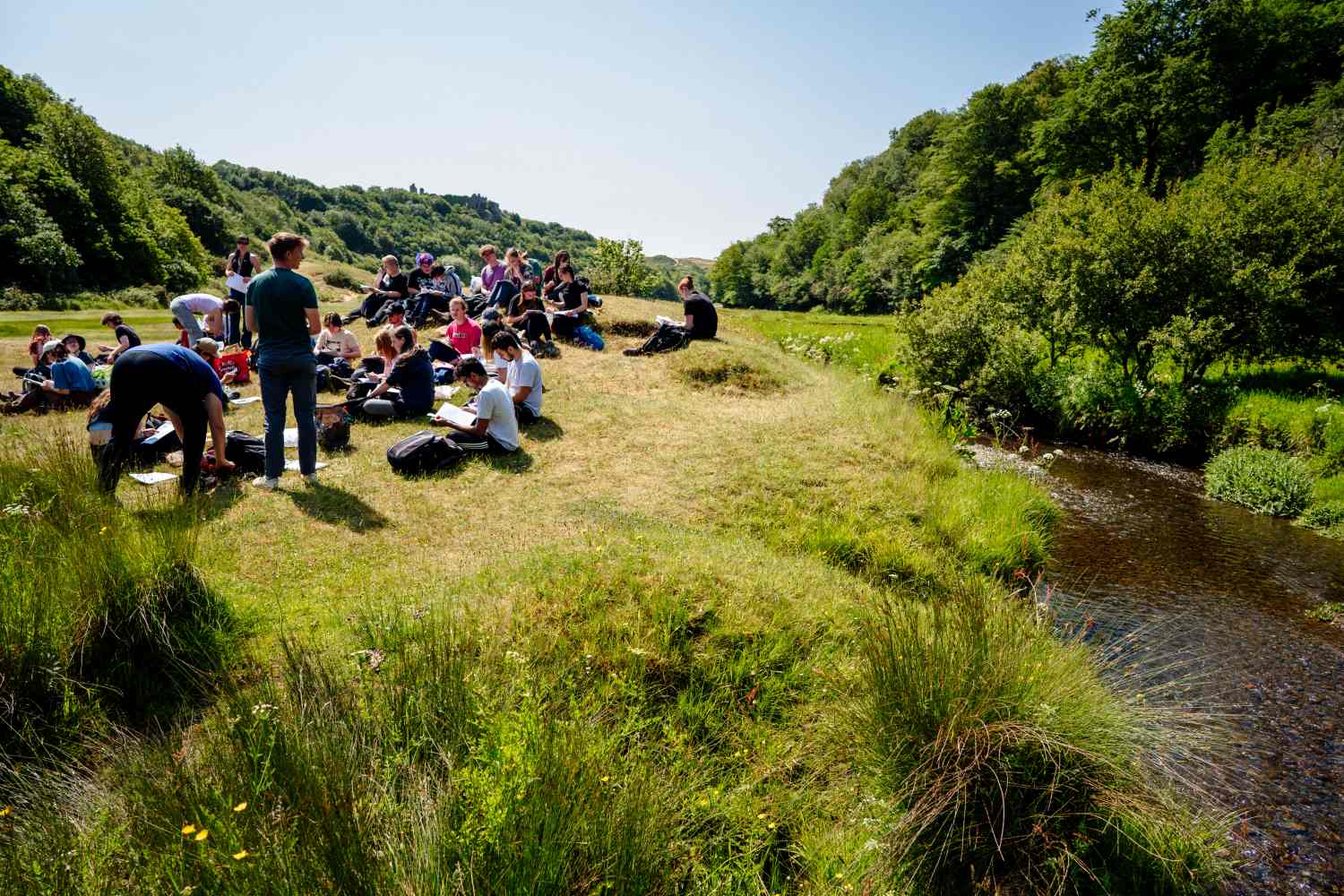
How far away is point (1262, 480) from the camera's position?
11.1m

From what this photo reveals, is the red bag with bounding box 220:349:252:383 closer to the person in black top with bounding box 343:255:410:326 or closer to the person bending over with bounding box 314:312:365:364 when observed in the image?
the person bending over with bounding box 314:312:365:364

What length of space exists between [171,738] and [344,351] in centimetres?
1092

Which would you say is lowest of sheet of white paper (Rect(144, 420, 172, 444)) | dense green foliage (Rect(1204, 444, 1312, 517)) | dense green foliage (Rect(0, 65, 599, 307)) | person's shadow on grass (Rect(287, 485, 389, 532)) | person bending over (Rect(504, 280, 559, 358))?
dense green foliage (Rect(1204, 444, 1312, 517))

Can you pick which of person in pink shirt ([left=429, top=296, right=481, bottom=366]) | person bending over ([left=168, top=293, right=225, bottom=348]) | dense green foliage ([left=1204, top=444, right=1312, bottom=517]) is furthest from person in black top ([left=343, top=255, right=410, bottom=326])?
dense green foliage ([left=1204, top=444, right=1312, bottom=517])

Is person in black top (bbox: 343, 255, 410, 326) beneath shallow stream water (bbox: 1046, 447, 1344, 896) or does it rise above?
above

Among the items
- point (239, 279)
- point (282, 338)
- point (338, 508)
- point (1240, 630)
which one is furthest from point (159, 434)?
point (1240, 630)

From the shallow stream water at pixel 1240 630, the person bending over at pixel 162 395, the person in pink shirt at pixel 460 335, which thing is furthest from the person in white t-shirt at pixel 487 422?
the shallow stream water at pixel 1240 630

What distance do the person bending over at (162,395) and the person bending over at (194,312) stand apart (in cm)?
666

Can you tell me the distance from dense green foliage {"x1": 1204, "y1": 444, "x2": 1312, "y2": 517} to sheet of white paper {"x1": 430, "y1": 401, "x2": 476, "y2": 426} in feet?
46.6

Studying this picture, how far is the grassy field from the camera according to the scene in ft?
7.45

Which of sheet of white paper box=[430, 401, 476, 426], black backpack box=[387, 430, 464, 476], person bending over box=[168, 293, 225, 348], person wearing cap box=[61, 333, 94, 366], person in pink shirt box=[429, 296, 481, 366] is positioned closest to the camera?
black backpack box=[387, 430, 464, 476]

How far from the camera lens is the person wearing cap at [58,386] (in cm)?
951

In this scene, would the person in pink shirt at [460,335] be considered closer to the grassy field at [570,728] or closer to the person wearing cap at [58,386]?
the person wearing cap at [58,386]

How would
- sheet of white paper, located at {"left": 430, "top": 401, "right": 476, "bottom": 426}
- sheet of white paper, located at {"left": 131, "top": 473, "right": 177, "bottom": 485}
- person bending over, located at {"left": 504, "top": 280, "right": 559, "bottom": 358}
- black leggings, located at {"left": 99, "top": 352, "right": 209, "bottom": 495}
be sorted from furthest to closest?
1. person bending over, located at {"left": 504, "top": 280, "right": 559, "bottom": 358}
2. sheet of white paper, located at {"left": 430, "top": 401, "right": 476, "bottom": 426}
3. sheet of white paper, located at {"left": 131, "top": 473, "right": 177, "bottom": 485}
4. black leggings, located at {"left": 99, "top": 352, "right": 209, "bottom": 495}
